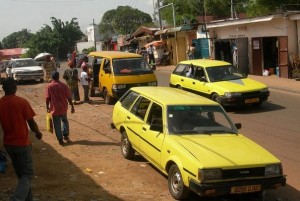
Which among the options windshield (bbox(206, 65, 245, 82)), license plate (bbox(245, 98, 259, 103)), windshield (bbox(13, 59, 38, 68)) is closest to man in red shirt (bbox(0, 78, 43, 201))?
license plate (bbox(245, 98, 259, 103))

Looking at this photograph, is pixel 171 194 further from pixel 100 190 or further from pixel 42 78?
pixel 42 78

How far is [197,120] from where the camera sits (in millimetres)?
7191

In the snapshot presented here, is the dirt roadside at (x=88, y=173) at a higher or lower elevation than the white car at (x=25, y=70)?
lower

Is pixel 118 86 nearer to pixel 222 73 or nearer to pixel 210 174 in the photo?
pixel 222 73

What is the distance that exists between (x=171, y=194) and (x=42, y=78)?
21605 millimetres

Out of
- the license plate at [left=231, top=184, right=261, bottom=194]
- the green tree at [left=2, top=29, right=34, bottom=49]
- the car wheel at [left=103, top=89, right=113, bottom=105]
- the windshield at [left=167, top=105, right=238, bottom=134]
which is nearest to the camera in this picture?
the license plate at [left=231, top=184, right=261, bottom=194]

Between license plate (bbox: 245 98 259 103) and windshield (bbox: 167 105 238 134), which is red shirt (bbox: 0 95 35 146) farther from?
license plate (bbox: 245 98 259 103)

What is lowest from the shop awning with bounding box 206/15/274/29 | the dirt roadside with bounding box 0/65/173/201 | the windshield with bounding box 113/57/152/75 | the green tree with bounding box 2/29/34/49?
the dirt roadside with bounding box 0/65/173/201

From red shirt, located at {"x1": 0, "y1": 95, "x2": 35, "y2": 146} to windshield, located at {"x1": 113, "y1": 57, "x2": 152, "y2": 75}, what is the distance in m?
9.96

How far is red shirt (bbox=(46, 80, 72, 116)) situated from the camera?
31.8 ft

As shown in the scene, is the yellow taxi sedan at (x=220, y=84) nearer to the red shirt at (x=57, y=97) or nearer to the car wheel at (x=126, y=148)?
the car wheel at (x=126, y=148)

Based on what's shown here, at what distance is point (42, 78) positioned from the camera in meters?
26.7

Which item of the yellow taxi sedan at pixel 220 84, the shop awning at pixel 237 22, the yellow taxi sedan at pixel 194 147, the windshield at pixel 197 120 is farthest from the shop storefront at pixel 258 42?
the windshield at pixel 197 120

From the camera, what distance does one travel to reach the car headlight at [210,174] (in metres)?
5.73
